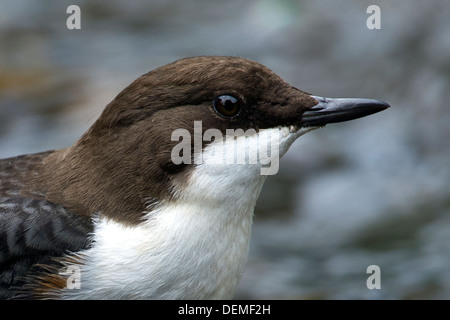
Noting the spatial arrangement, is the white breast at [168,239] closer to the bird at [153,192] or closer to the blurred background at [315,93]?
the bird at [153,192]

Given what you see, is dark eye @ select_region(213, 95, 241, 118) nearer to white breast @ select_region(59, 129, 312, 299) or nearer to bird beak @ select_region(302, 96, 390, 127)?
white breast @ select_region(59, 129, 312, 299)

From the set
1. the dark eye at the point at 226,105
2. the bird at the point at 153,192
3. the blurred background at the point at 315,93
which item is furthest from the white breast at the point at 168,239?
the blurred background at the point at 315,93

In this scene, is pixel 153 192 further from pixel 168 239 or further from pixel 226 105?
pixel 226 105

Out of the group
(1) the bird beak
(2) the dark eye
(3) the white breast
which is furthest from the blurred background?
(2) the dark eye

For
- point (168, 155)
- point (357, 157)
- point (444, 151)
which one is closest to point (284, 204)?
point (357, 157)

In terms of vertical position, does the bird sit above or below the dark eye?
below

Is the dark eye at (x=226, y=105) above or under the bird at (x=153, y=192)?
above

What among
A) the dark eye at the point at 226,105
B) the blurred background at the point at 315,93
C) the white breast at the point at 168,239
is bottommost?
the white breast at the point at 168,239

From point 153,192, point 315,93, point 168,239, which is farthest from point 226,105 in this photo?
point 315,93
